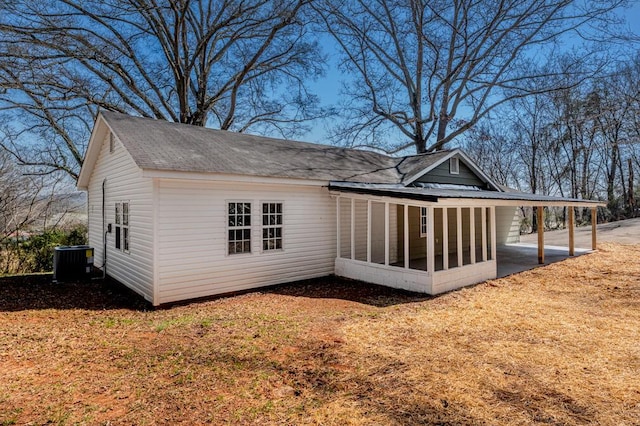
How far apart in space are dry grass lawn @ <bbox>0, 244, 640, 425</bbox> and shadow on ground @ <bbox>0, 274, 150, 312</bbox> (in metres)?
0.09

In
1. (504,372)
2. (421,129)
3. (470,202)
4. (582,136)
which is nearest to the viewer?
(504,372)

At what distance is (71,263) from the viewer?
10250mm

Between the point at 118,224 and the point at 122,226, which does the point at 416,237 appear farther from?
the point at 118,224

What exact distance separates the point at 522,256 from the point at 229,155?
12.1 m

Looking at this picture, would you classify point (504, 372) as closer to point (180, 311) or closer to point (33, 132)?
point (180, 311)

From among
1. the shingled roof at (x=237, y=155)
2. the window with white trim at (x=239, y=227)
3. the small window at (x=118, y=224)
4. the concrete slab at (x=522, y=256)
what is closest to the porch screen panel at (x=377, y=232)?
the shingled roof at (x=237, y=155)

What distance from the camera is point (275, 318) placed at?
6738 mm

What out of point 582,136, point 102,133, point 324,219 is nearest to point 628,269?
point 324,219

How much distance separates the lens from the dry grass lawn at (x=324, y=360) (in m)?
3.58

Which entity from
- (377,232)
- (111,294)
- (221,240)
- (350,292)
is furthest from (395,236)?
(111,294)

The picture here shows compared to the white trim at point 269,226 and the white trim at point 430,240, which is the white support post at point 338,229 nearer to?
the white trim at point 269,226

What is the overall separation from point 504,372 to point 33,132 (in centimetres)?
2233

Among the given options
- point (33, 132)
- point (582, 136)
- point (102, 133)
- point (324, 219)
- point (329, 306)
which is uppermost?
point (582, 136)

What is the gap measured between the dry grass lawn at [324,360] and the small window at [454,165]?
6938mm
